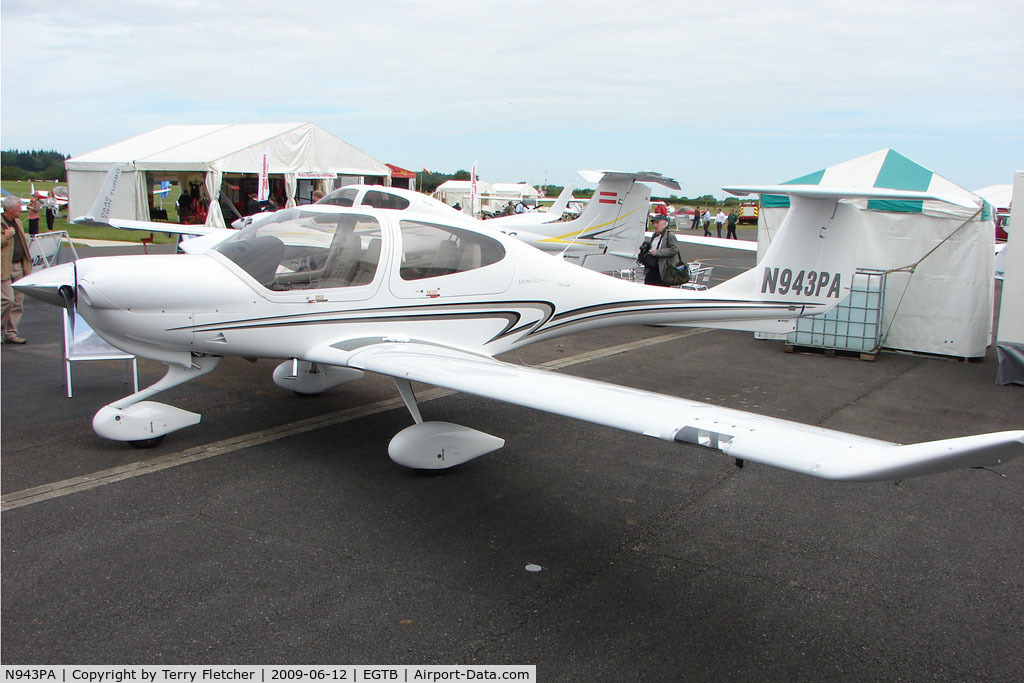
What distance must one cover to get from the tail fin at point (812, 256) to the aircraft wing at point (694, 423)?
3153mm

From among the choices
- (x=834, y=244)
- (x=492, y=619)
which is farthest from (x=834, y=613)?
(x=834, y=244)

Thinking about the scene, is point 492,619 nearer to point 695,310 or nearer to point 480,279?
point 480,279

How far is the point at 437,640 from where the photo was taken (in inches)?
129

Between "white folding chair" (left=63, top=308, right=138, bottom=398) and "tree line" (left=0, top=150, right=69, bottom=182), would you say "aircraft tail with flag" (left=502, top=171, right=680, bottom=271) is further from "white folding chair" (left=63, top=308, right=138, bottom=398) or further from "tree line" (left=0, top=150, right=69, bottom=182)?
"tree line" (left=0, top=150, right=69, bottom=182)

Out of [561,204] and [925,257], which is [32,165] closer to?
[561,204]

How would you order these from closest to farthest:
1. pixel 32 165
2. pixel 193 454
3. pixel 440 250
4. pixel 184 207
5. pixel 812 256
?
pixel 193 454 → pixel 440 250 → pixel 812 256 → pixel 184 207 → pixel 32 165

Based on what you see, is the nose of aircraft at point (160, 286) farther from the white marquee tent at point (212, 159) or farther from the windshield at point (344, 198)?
the white marquee tent at point (212, 159)

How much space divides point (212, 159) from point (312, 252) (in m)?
20.9

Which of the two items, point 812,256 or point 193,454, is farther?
point 812,256

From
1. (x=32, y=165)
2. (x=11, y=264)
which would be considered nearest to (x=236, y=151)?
(x=11, y=264)

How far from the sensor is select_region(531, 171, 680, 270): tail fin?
50.4ft

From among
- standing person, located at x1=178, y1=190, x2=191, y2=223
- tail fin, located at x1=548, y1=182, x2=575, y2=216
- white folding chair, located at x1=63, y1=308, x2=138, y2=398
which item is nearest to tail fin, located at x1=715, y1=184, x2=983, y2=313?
white folding chair, located at x1=63, y1=308, x2=138, y2=398

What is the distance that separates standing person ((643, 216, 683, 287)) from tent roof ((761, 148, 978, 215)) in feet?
5.73

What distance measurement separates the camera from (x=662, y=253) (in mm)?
11945
